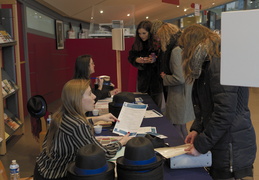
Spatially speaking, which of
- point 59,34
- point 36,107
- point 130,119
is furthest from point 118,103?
point 59,34

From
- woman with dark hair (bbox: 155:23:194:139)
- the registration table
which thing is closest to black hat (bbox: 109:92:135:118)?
the registration table

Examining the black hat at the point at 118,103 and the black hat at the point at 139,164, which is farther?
the black hat at the point at 118,103

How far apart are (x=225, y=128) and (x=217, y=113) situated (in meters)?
0.10

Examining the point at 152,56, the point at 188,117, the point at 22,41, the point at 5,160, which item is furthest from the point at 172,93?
the point at 22,41

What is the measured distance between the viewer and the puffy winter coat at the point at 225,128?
1859mm

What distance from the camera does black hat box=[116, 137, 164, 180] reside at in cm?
150

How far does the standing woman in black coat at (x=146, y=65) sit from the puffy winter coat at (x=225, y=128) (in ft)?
7.82

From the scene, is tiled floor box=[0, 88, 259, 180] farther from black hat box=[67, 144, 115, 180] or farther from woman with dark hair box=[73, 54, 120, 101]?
black hat box=[67, 144, 115, 180]

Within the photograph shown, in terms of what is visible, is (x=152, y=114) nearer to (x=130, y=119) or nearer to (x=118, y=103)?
(x=118, y=103)

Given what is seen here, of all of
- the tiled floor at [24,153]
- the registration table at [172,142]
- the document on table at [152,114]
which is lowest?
the tiled floor at [24,153]

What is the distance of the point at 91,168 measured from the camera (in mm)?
1452

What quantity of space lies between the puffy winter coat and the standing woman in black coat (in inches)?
93.8

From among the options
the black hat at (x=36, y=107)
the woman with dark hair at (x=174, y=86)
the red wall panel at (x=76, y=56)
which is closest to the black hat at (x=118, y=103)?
the woman with dark hair at (x=174, y=86)

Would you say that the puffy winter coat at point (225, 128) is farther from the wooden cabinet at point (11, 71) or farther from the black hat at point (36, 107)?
the wooden cabinet at point (11, 71)
